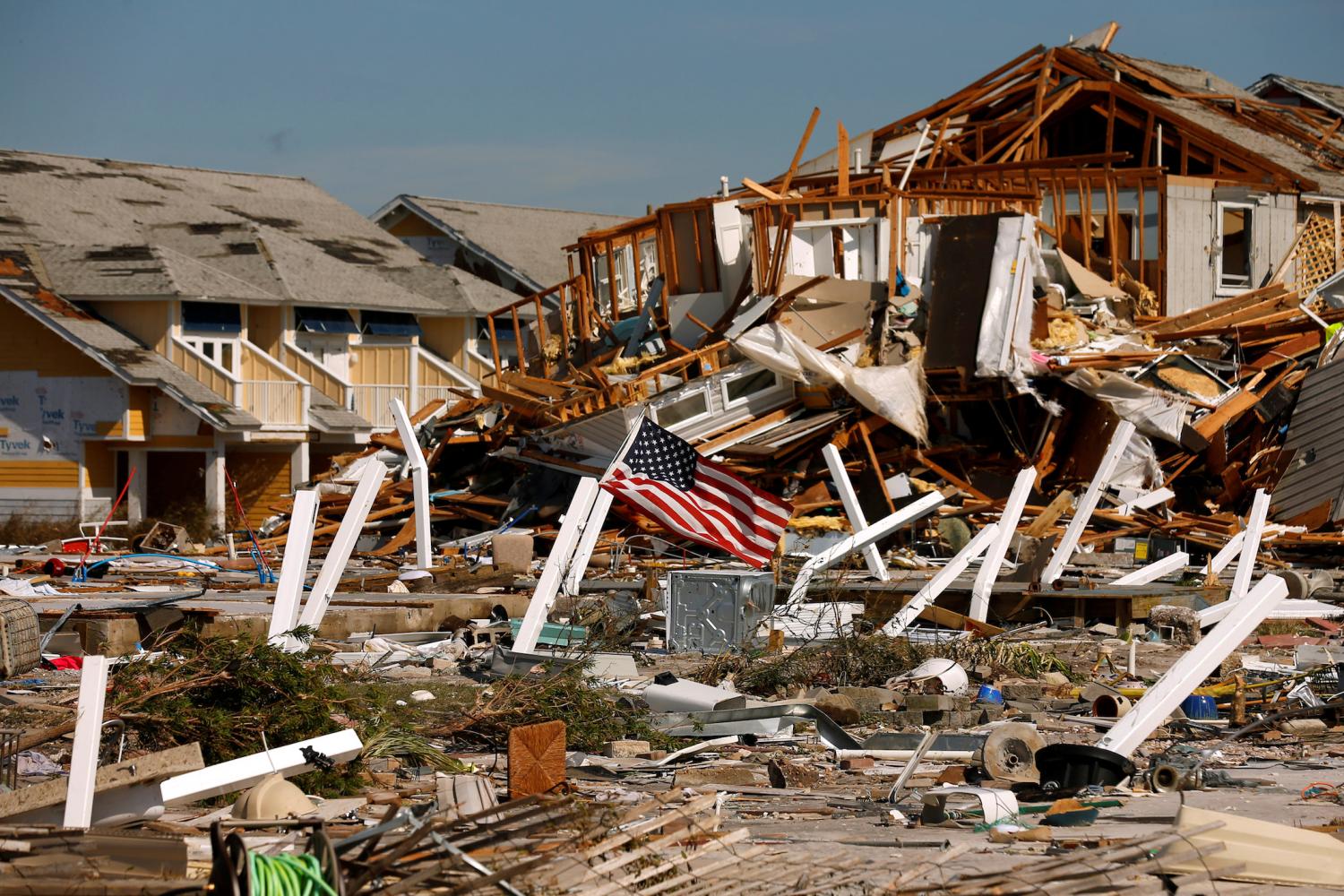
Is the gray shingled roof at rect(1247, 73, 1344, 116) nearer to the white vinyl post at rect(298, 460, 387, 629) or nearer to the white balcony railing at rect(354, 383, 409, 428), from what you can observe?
the white balcony railing at rect(354, 383, 409, 428)

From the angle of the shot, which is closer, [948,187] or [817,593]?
[817,593]

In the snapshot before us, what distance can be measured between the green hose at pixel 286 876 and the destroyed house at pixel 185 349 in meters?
23.8

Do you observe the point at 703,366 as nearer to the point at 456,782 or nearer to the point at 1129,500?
the point at 1129,500

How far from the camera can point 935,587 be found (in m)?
14.7

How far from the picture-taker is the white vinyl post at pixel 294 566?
12.0 m

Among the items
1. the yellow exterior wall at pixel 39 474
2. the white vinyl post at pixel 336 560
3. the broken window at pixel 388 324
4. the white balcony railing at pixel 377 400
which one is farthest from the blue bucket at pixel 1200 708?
the broken window at pixel 388 324


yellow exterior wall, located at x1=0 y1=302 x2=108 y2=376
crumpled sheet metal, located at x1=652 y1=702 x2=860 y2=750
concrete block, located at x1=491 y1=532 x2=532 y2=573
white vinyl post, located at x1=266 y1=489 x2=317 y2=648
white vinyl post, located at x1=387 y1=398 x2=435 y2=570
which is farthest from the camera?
yellow exterior wall, located at x1=0 y1=302 x2=108 y2=376

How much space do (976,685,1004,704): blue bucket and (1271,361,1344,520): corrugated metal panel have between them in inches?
440

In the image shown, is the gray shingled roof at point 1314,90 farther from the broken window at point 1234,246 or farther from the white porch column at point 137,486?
the white porch column at point 137,486

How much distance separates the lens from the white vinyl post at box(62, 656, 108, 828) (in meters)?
6.77

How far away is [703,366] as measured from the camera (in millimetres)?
23922

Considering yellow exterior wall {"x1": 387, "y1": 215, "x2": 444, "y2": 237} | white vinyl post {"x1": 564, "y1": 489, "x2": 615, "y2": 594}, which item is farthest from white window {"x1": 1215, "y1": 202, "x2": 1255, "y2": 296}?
yellow exterior wall {"x1": 387, "y1": 215, "x2": 444, "y2": 237}

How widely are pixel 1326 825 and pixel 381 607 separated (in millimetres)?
10307

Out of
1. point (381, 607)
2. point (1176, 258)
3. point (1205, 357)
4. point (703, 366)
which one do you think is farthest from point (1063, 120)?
point (381, 607)
